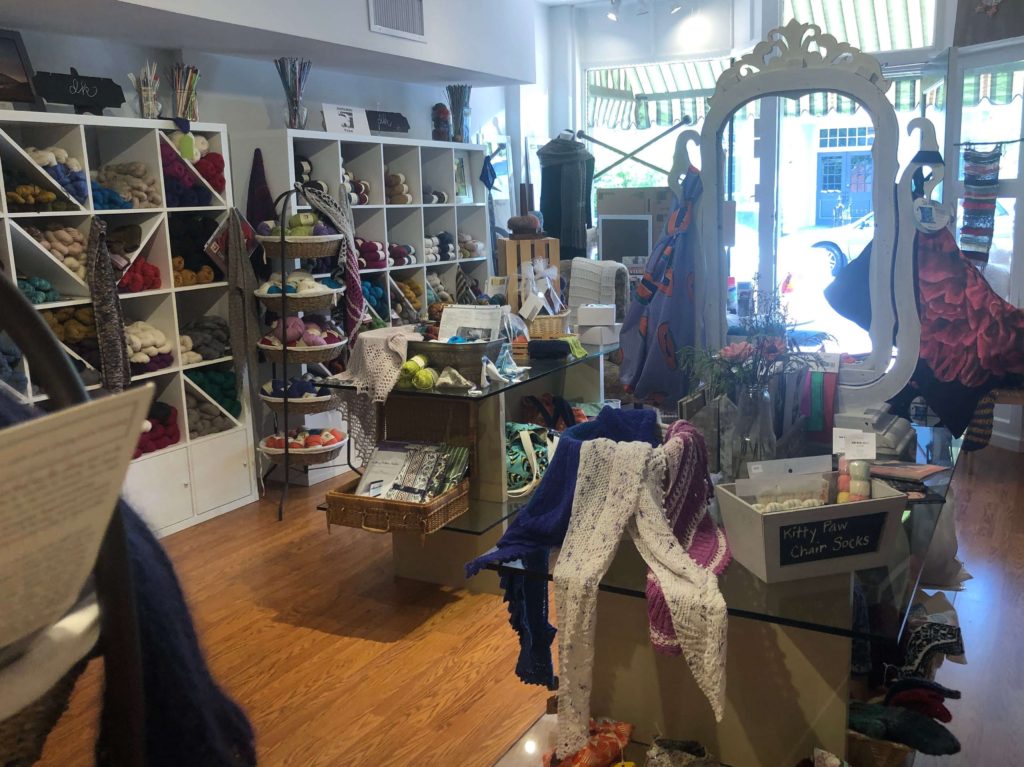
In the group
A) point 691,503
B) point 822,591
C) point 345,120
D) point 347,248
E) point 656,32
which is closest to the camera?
point 822,591

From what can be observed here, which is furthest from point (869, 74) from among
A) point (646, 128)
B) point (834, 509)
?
point (646, 128)

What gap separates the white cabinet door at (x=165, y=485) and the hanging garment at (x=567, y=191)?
3.26 metres

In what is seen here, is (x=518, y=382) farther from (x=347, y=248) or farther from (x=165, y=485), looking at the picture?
(x=165, y=485)

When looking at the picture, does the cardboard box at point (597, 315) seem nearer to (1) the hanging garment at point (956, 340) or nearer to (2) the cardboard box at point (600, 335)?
(2) the cardboard box at point (600, 335)

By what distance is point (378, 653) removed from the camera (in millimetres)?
3055

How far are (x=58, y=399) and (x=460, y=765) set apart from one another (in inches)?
83.4

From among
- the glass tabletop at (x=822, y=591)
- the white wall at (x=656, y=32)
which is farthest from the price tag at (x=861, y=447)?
the white wall at (x=656, y=32)

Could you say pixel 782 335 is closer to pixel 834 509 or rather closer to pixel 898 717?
pixel 834 509

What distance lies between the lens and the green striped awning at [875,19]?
549cm

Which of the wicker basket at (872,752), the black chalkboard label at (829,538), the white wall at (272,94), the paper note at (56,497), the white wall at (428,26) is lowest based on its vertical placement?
the wicker basket at (872,752)

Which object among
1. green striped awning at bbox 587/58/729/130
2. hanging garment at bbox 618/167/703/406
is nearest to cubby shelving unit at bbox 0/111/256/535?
hanging garment at bbox 618/167/703/406

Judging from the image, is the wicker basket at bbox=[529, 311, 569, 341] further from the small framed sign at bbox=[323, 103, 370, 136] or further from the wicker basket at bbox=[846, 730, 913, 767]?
the wicker basket at bbox=[846, 730, 913, 767]

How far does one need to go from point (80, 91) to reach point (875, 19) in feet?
14.8

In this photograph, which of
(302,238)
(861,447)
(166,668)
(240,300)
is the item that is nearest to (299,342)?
(240,300)
